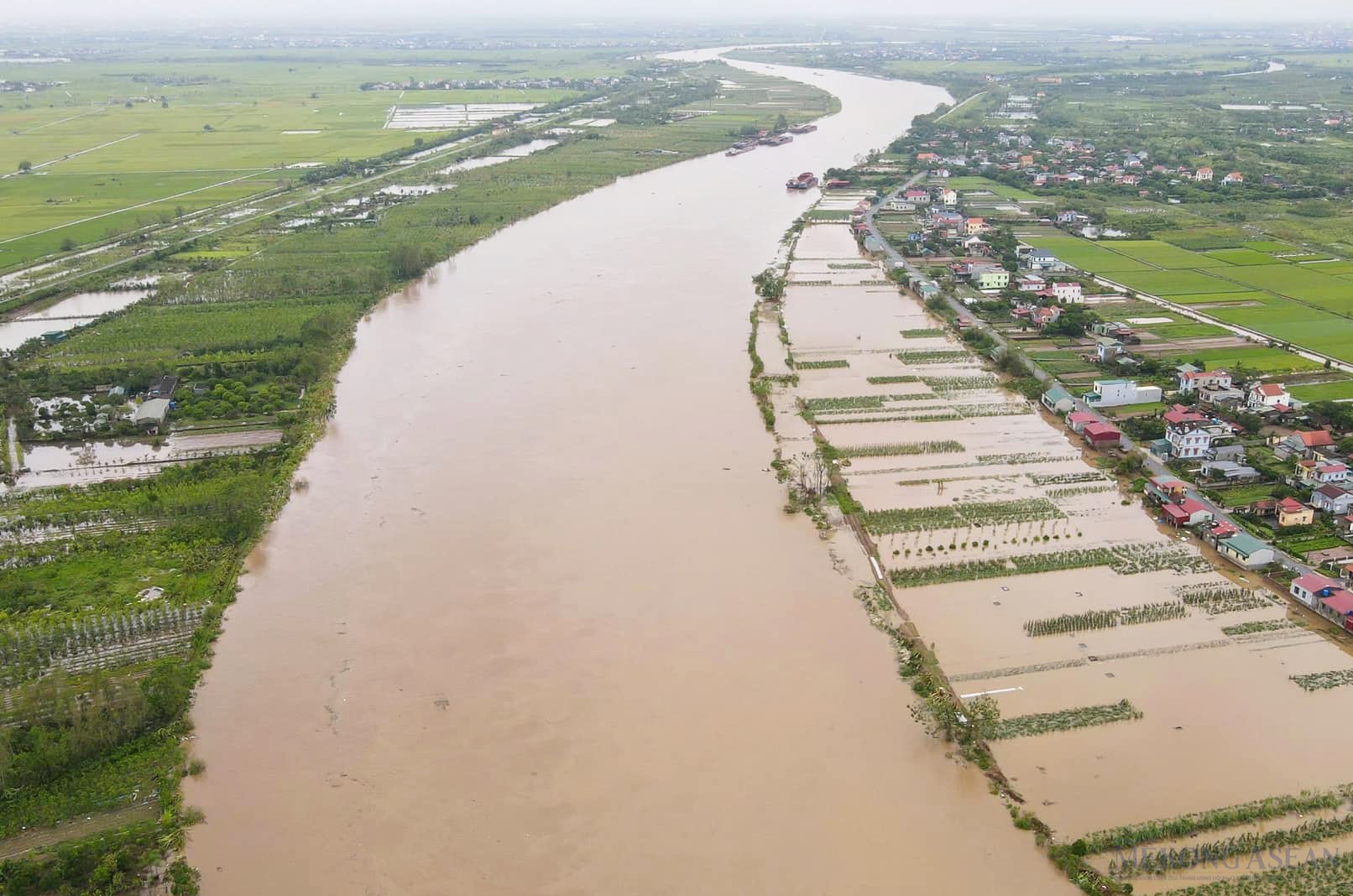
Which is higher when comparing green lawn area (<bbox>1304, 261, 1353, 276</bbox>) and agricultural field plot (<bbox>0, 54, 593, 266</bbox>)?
agricultural field plot (<bbox>0, 54, 593, 266</bbox>)

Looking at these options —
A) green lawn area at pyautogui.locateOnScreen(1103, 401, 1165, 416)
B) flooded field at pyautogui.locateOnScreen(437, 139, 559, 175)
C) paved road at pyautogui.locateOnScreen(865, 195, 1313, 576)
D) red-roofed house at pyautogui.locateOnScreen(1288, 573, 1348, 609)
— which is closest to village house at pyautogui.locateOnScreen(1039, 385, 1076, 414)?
paved road at pyautogui.locateOnScreen(865, 195, 1313, 576)

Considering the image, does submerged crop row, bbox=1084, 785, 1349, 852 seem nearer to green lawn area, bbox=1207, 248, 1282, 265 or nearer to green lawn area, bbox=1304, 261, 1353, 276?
green lawn area, bbox=1304, 261, 1353, 276

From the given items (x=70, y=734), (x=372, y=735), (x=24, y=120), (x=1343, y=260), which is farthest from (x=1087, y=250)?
(x=24, y=120)

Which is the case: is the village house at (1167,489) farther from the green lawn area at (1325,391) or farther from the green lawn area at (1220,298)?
the green lawn area at (1220,298)

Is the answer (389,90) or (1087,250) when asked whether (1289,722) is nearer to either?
(1087,250)

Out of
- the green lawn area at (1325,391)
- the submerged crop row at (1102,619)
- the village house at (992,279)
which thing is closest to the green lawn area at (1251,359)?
the green lawn area at (1325,391)

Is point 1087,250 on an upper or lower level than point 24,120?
lower

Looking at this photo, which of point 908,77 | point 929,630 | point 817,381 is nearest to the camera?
point 929,630
